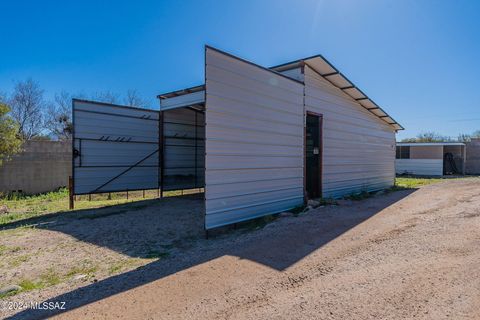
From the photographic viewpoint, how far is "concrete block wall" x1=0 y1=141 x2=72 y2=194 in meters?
10.7

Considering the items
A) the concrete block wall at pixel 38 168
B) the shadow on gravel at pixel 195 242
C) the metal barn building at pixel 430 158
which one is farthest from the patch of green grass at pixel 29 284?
the metal barn building at pixel 430 158

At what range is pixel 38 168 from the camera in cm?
1151

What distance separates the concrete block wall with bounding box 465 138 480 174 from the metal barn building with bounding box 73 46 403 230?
40.6 ft

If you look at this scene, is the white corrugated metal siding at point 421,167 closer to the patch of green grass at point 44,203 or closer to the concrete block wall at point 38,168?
the patch of green grass at point 44,203

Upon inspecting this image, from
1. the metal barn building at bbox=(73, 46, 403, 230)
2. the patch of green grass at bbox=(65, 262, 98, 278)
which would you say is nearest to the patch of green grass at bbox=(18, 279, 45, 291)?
the patch of green grass at bbox=(65, 262, 98, 278)

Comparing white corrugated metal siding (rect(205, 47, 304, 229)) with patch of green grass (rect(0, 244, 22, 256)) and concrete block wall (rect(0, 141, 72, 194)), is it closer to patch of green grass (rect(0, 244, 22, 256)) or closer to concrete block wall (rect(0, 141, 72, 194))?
patch of green grass (rect(0, 244, 22, 256))

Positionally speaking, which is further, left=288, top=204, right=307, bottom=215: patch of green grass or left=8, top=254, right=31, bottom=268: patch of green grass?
left=288, top=204, right=307, bottom=215: patch of green grass

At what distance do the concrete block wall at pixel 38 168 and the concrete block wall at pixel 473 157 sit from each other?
25.8 meters

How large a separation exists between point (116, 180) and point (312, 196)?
641cm

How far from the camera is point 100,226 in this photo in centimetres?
606

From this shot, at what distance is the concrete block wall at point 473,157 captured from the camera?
20.8 m

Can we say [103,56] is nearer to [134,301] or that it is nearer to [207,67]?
[207,67]

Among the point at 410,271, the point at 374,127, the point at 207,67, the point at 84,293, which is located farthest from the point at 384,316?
the point at 374,127

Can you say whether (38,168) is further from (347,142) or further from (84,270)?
(347,142)
